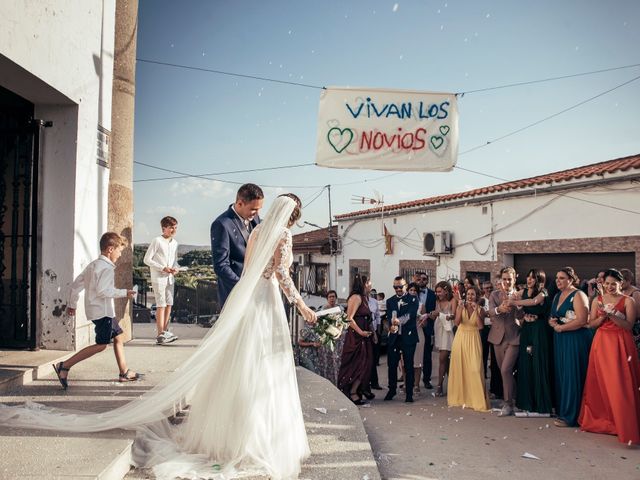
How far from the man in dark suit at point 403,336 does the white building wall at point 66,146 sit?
419 cm

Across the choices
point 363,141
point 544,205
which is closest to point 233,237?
point 363,141

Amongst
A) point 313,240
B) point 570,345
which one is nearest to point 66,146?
point 570,345

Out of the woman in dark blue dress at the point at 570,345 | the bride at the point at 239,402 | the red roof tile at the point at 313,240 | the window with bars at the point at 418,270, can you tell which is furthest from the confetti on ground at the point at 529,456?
the red roof tile at the point at 313,240

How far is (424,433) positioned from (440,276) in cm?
992

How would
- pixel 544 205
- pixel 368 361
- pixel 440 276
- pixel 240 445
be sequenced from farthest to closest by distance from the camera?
pixel 440 276 → pixel 544 205 → pixel 368 361 → pixel 240 445

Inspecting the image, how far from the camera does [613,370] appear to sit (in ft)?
18.4

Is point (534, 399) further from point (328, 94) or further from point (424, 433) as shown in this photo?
point (328, 94)

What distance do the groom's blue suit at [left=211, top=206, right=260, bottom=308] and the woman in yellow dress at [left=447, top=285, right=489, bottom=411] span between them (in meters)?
4.10

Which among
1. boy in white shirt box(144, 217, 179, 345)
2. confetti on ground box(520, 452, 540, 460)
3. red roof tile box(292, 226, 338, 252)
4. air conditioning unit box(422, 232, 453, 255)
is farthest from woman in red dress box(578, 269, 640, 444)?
red roof tile box(292, 226, 338, 252)

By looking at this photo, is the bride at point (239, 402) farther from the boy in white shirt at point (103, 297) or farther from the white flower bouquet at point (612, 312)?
the white flower bouquet at point (612, 312)

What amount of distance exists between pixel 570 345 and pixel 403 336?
7.88ft

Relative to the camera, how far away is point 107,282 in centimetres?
478

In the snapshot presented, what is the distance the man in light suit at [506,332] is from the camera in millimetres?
6980

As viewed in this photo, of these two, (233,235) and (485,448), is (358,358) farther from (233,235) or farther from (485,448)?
(233,235)
